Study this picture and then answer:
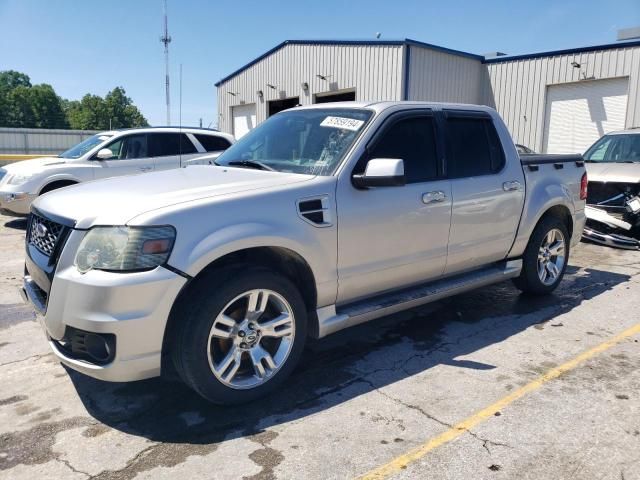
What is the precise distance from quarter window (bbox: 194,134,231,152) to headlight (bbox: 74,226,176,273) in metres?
7.66

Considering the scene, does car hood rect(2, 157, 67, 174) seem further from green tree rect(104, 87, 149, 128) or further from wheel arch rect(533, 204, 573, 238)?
green tree rect(104, 87, 149, 128)

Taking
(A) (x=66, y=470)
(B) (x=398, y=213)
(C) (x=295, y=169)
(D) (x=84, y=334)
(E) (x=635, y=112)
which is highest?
(E) (x=635, y=112)

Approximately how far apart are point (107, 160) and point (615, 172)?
871 cm

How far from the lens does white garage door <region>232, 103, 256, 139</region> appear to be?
81.0 ft

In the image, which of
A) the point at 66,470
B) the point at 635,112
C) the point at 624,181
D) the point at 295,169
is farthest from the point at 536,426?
the point at 635,112

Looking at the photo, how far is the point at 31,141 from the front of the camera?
93.2 ft

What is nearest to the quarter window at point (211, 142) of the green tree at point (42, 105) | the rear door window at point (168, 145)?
the rear door window at point (168, 145)

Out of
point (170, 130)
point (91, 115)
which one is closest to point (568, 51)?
point (170, 130)

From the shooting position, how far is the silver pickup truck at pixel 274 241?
9.63ft

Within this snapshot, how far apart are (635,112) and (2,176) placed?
1599cm

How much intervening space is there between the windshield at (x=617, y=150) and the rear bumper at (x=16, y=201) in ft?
32.3

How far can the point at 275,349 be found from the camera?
3.55 m

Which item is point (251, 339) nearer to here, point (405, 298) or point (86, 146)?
point (405, 298)

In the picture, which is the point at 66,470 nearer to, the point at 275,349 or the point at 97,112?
the point at 275,349
